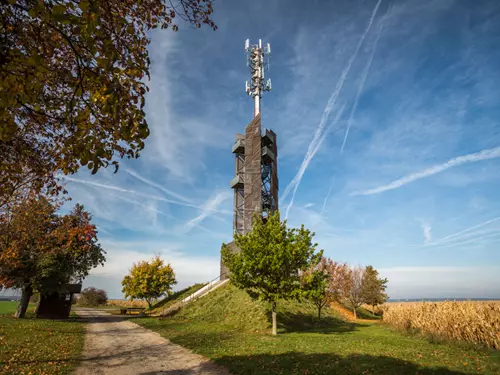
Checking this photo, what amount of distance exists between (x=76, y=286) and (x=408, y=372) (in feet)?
122

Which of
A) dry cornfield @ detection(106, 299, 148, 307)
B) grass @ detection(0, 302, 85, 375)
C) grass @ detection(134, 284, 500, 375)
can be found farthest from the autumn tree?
dry cornfield @ detection(106, 299, 148, 307)

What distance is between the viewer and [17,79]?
135 inches

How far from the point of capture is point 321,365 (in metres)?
11.1

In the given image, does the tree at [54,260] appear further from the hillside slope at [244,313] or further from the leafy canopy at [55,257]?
the hillside slope at [244,313]

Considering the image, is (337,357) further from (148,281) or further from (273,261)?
(148,281)

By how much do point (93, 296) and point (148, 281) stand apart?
4355 cm

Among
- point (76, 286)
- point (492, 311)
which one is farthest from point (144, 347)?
point (76, 286)

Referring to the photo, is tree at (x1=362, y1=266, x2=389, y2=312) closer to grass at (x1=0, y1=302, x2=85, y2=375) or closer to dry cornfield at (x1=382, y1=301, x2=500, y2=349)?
dry cornfield at (x1=382, y1=301, x2=500, y2=349)

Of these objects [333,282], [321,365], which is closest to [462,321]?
[321,365]

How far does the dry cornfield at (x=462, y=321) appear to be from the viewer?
16328 millimetres

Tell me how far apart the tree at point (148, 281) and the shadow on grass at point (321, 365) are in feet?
114

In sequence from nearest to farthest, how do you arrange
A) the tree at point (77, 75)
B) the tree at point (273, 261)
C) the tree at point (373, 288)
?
the tree at point (77, 75)
the tree at point (273, 261)
the tree at point (373, 288)

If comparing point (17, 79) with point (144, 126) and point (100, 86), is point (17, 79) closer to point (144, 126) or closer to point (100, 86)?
point (100, 86)

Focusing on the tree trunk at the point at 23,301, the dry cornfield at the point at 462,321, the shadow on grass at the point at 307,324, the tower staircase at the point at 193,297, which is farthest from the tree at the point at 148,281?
the dry cornfield at the point at 462,321
